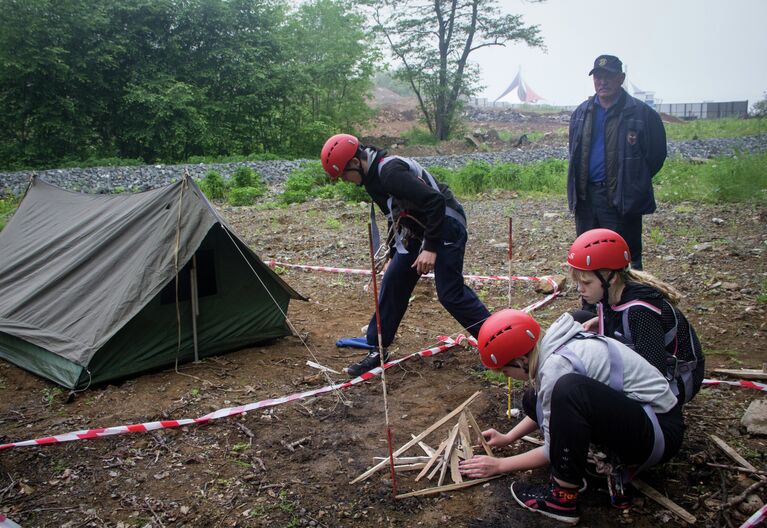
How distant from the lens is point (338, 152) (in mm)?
4465

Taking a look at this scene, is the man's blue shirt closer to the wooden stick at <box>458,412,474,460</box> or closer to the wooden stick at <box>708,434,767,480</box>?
the wooden stick at <box>708,434,767,480</box>

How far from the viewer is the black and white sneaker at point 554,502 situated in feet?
9.86

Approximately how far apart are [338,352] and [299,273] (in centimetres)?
315

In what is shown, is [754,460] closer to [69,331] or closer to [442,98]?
[69,331]

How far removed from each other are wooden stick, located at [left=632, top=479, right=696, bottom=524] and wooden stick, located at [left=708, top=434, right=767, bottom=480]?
532 millimetres

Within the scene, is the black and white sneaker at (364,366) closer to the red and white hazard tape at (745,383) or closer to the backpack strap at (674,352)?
the backpack strap at (674,352)

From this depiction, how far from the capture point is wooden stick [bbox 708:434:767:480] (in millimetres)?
3281

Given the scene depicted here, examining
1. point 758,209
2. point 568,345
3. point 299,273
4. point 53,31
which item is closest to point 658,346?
point 568,345

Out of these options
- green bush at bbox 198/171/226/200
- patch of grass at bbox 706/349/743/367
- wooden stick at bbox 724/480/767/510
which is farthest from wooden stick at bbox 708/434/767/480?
green bush at bbox 198/171/226/200

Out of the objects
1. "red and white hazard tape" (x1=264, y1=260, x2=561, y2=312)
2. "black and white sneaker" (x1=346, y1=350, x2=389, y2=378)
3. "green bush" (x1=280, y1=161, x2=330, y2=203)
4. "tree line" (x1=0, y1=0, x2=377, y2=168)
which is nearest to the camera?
"black and white sneaker" (x1=346, y1=350, x2=389, y2=378)

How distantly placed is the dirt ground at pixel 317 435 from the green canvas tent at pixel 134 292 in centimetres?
20

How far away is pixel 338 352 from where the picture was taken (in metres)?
5.77

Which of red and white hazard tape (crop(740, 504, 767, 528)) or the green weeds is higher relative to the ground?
the green weeds

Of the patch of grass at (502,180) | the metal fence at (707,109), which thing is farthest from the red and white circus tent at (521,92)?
the patch of grass at (502,180)
